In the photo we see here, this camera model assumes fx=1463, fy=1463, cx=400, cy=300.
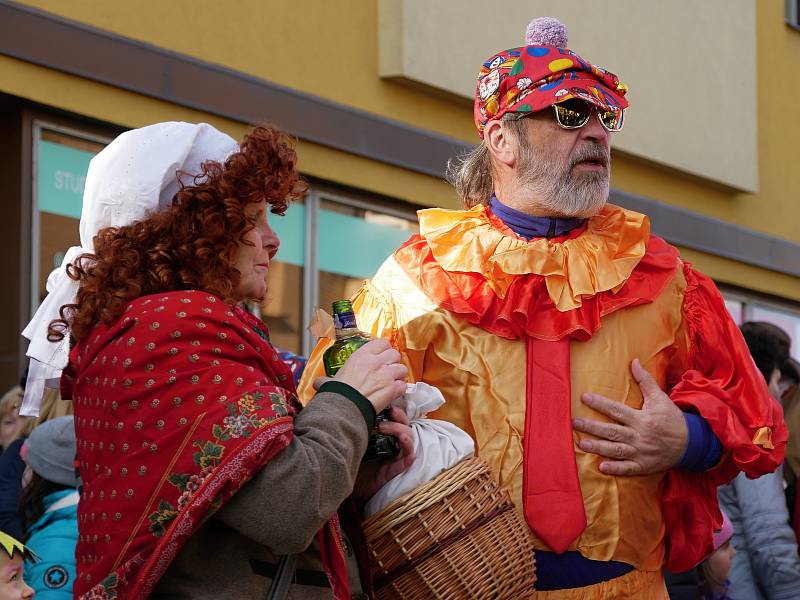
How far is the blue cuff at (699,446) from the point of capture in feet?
12.8

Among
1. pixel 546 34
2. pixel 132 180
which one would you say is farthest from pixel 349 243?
pixel 132 180

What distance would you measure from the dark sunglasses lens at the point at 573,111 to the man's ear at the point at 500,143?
193 millimetres

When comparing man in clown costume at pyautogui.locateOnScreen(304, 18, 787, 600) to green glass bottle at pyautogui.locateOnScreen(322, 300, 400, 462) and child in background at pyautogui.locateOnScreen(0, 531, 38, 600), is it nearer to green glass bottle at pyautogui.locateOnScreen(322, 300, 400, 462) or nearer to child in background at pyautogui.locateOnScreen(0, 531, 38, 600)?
green glass bottle at pyautogui.locateOnScreen(322, 300, 400, 462)

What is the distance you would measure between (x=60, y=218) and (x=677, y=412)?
154 inches

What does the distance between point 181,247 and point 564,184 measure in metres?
1.45

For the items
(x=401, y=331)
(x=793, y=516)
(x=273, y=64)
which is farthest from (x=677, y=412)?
(x=273, y=64)

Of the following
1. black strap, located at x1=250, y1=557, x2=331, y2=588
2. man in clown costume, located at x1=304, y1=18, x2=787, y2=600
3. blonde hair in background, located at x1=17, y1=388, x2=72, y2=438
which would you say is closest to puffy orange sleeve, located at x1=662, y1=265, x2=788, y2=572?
man in clown costume, located at x1=304, y1=18, x2=787, y2=600

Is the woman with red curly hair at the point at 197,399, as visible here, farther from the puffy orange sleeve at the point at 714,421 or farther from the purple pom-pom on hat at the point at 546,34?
the purple pom-pom on hat at the point at 546,34

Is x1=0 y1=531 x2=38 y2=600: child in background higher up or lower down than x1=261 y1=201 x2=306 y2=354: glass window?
lower down

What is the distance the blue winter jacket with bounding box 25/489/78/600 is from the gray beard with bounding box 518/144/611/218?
5.55 feet

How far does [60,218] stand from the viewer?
274 inches

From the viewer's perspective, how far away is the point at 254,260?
10.7 ft

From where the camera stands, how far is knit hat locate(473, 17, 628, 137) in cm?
414

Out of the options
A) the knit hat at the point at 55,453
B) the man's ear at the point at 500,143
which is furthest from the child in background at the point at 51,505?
the man's ear at the point at 500,143
